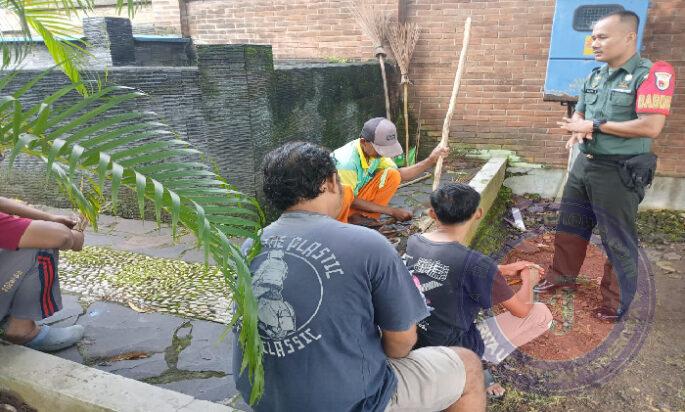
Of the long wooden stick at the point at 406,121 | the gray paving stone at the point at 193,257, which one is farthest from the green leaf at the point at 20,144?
the long wooden stick at the point at 406,121

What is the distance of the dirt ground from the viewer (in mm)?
2689

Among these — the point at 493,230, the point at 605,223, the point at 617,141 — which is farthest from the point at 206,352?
the point at 493,230

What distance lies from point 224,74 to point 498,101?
3.96m

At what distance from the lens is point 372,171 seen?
4.01m

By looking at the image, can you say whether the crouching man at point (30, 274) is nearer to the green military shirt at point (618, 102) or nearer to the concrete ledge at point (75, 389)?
the concrete ledge at point (75, 389)

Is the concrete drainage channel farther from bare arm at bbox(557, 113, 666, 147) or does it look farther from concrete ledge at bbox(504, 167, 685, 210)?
concrete ledge at bbox(504, 167, 685, 210)

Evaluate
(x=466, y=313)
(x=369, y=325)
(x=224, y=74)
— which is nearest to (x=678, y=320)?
(x=466, y=313)

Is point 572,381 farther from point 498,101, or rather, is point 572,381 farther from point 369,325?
point 498,101

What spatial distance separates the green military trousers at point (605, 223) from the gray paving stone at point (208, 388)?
268cm

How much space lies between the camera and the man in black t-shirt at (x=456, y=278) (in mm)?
2158

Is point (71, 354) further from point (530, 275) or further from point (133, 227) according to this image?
point (530, 275)

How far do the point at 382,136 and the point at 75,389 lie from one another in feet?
8.11

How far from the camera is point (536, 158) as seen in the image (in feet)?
21.6

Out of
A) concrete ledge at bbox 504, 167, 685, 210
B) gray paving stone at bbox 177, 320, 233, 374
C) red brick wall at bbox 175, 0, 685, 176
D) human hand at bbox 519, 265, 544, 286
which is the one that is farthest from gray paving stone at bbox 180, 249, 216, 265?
concrete ledge at bbox 504, 167, 685, 210
